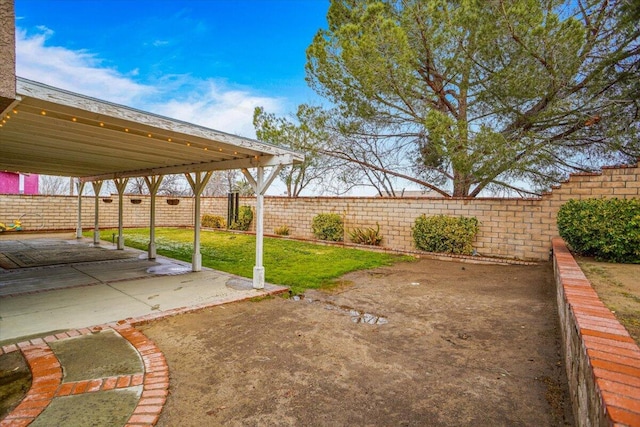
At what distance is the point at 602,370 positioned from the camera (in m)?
1.44

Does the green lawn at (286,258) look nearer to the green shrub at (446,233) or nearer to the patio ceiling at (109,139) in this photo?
the green shrub at (446,233)

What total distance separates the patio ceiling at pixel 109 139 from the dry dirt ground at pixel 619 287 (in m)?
4.07

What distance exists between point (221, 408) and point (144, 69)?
61.7 ft

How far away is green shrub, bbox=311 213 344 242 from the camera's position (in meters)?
11.2

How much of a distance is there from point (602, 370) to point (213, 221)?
1596 cm

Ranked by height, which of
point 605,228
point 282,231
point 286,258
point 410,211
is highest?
point 410,211

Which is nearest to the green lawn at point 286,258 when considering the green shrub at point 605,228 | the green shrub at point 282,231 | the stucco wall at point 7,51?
the green shrub at point 282,231

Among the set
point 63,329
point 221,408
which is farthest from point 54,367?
point 221,408

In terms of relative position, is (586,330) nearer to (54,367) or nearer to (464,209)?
(54,367)

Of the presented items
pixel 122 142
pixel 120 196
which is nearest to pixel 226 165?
pixel 122 142

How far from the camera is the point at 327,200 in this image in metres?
11.7

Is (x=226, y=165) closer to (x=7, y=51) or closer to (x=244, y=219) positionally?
(x=7, y=51)

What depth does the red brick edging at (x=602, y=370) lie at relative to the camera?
1189mm

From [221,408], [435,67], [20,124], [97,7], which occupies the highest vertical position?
[97,7]
